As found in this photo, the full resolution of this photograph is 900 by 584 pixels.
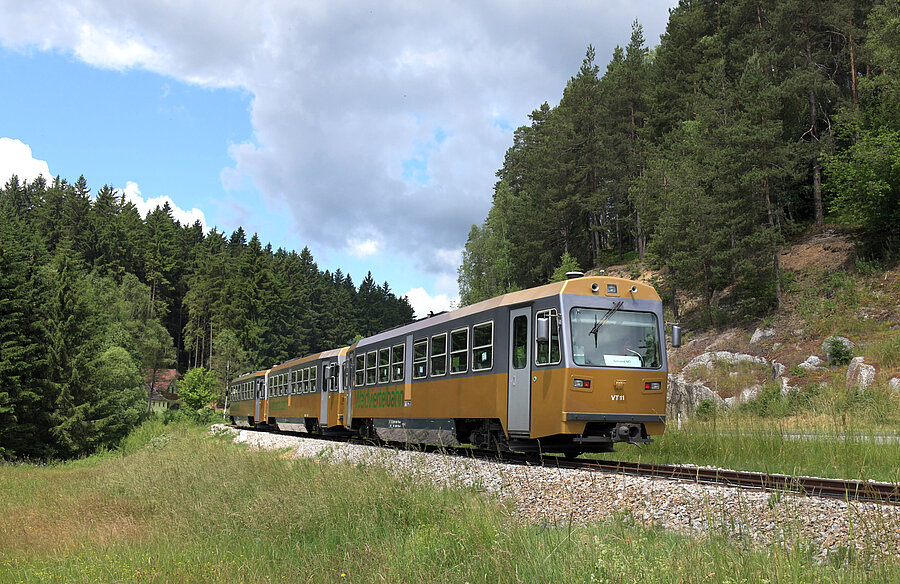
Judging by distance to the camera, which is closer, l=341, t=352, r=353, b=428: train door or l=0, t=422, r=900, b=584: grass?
l=0, t=422, r=900, b=584: grass

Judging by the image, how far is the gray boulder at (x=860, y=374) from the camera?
77.2ft

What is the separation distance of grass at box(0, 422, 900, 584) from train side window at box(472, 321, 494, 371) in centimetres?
359

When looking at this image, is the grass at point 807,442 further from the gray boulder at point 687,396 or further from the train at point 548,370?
the gray boulder at point 687,396

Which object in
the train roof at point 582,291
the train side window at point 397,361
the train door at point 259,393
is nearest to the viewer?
the train roof at point 582,291

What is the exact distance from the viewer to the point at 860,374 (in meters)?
24.1

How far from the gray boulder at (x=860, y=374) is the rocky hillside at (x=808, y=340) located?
0.03m

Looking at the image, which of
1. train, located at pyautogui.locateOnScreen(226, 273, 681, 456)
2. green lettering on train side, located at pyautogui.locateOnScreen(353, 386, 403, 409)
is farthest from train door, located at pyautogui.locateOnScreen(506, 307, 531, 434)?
green lettering on train side, located at pyautogui.locateOnScreen(353, 386, 403, 409)

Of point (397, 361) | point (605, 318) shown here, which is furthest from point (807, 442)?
point (397, 361)

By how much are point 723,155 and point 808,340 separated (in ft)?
33.8

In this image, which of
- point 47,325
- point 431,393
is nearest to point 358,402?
point 431,393

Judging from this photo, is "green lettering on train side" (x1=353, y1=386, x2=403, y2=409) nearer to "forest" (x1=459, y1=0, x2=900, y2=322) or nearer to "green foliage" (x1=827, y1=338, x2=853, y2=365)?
Answer: "green foliage" (x1=827, y1=338, x2=853, y2=365)

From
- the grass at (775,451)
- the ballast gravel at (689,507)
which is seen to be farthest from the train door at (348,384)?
the ballast gravel at (689,507)

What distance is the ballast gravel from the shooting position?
4848mm

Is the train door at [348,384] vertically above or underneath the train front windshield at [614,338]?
underneath
